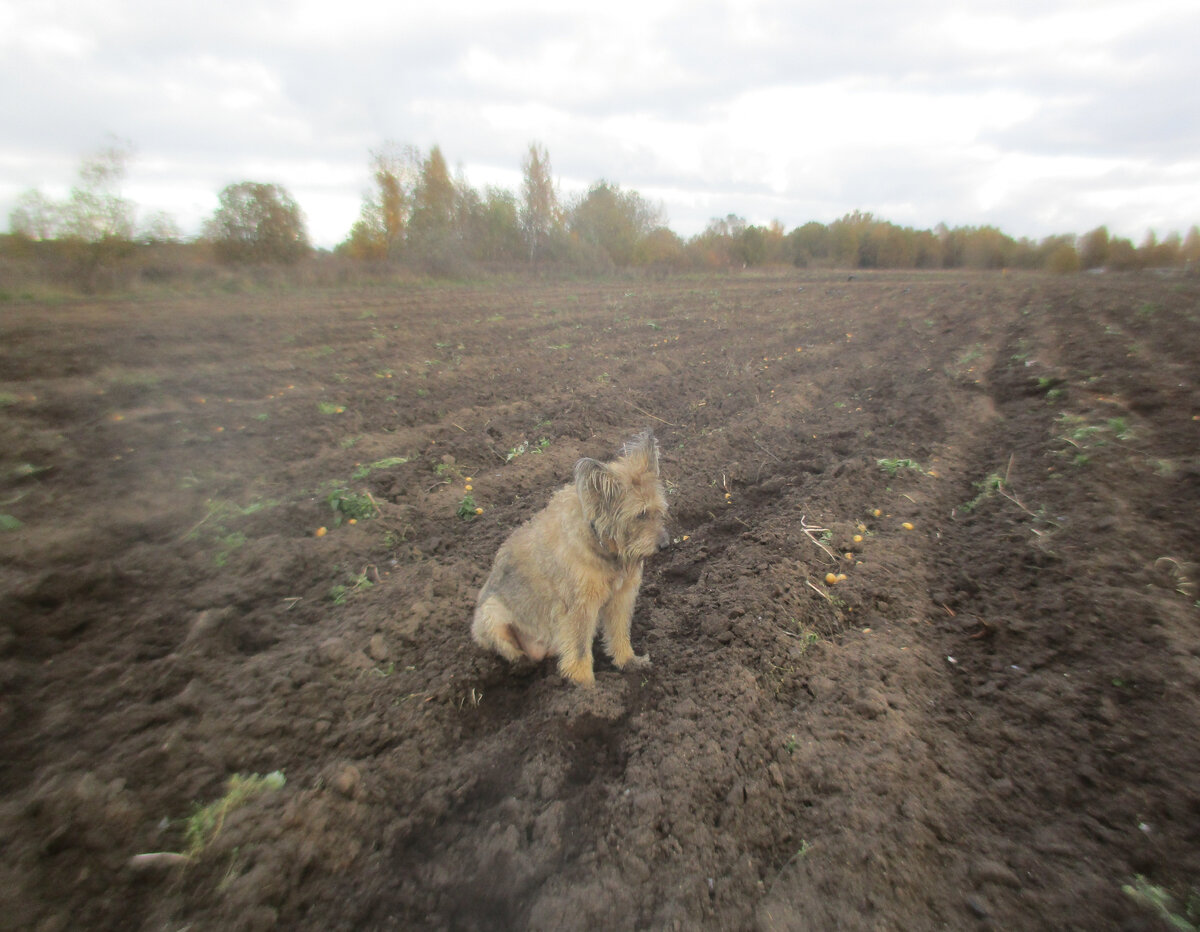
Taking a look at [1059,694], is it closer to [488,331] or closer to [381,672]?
[381,672]

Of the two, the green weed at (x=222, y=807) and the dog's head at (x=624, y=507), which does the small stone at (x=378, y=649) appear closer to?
the green weed at (x=222, y=807)

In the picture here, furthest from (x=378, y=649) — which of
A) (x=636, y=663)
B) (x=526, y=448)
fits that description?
(x=526, y=448)

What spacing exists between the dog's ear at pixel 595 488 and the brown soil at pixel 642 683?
145 centimetres

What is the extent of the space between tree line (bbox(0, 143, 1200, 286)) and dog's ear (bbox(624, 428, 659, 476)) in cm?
3212

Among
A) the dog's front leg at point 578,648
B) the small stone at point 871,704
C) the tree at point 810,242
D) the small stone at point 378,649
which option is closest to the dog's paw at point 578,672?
the dog's front leg at point 578,648

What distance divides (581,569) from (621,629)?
78 centimetres

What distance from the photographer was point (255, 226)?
33.2 meters

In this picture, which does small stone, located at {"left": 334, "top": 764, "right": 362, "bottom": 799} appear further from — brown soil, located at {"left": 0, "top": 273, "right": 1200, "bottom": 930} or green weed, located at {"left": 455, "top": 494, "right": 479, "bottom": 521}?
green weed, located at {"left": 455, "top": 494, "right": 479, "bottom": 521}

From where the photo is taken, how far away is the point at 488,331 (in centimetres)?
1745

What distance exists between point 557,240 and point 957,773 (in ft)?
180

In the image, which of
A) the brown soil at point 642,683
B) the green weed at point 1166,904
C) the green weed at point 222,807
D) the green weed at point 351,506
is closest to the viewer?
the green weed at point 1166,904

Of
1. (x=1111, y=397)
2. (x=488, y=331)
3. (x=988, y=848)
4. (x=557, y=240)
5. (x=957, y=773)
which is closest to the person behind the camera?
(x=988, y=848)

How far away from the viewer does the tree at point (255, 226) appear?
106ft

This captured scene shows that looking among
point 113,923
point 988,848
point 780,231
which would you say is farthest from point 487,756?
point 780,231
